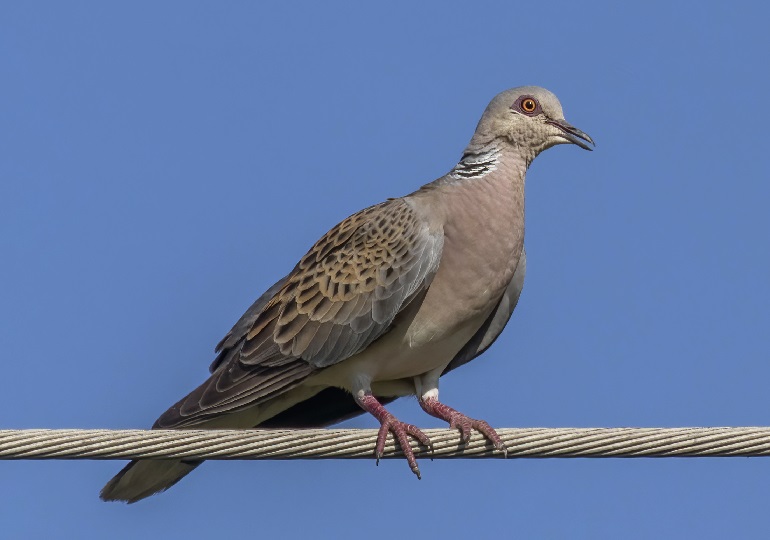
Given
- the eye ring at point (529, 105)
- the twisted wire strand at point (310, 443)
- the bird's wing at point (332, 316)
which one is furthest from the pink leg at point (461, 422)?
the eye ring at point (529, 105)

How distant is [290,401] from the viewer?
7.11 meters

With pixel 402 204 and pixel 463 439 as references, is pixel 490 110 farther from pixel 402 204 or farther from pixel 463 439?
pixel 463 439

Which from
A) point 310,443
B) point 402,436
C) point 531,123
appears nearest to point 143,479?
point 402,436

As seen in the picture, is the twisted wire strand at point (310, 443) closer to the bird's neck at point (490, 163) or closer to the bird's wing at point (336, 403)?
the bird's wing at point (336, 403)

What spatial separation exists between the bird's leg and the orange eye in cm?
141

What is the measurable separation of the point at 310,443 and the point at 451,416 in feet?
5.60

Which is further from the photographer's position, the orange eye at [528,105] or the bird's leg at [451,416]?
the orange eye at [528,105]

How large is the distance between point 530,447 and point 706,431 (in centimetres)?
63

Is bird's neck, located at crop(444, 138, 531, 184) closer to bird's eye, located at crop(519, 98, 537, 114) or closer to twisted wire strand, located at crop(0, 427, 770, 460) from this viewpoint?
bird's eye, located at crop(519, 98, 537, 114)

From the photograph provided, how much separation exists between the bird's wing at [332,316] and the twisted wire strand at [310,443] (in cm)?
135

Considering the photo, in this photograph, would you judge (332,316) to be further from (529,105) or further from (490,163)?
(529,105)

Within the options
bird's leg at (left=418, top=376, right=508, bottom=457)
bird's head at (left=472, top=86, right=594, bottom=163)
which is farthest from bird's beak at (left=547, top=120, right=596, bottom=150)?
bird's leg at (left=418, top=376, right=508, bottom=457)

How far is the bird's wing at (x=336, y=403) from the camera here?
721cm

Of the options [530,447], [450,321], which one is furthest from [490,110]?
[530,447]
